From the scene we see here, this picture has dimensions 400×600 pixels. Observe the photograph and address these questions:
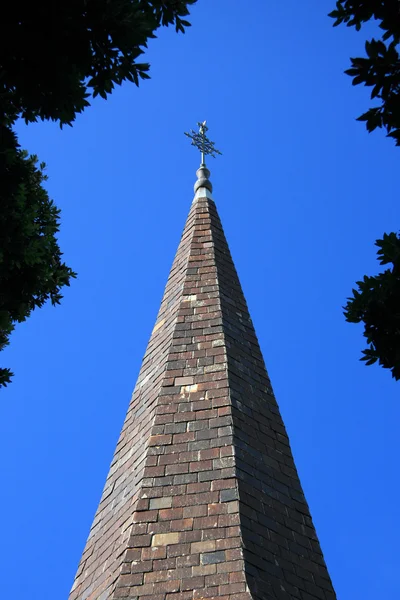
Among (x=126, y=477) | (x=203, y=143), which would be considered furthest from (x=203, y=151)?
(x=126, y=477)

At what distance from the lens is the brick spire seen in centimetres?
922

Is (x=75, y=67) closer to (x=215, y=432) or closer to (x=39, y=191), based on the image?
(x=39, y=191)

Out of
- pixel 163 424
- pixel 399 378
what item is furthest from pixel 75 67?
pixel 163 424

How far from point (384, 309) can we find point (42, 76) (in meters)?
2.60

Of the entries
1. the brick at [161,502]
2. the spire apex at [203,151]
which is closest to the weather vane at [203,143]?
the spire apex at [203,151]

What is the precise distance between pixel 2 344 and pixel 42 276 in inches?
21.7

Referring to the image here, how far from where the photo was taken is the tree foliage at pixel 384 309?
605 cm

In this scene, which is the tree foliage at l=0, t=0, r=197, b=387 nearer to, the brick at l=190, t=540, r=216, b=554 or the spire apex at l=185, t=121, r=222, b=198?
the brick at l=190, t=540, r=216, b=554

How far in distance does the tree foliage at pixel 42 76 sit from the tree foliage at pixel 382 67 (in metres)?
1.38

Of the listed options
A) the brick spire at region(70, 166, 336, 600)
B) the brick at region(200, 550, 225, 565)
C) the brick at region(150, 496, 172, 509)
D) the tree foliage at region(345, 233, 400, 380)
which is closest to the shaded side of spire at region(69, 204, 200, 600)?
the brick spire at region(70, 166, 336, 600)

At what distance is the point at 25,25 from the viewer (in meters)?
6.37

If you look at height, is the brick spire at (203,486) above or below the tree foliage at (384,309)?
above

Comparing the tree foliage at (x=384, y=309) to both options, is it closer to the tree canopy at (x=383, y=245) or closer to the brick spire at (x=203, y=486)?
the tree canopy at (x=383, y=245)

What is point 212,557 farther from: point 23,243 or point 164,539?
point 23,243
